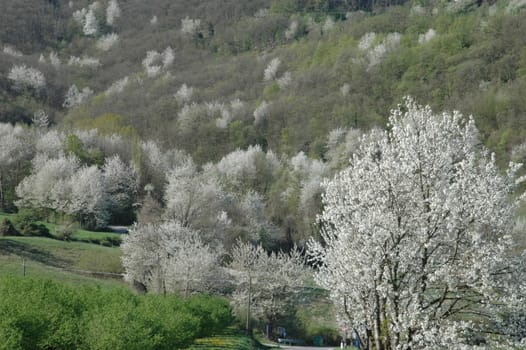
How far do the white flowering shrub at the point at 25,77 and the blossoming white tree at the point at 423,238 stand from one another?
141 metres

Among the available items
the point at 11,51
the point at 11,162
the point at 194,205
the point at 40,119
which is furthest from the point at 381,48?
the point at 11,51

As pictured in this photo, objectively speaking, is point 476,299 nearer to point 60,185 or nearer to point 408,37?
point 60,185

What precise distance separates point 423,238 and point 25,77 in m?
147

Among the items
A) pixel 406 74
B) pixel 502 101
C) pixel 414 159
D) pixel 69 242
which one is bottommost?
pixel 414 159

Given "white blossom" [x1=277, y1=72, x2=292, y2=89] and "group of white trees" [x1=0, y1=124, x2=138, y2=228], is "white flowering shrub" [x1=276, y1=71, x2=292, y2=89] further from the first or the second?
"group of white trees" [x1=0, y1=124, x2=138, y2=228]

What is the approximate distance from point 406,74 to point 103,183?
66.5 m

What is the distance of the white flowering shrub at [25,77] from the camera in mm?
142000

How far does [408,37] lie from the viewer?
14112 cm

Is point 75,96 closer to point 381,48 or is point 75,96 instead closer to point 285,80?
point 285,80

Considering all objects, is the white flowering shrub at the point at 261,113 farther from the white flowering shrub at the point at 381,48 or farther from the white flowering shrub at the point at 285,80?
the white flowering shrub at the point at 381,48

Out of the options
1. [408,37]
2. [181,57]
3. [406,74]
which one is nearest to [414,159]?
[406,74]

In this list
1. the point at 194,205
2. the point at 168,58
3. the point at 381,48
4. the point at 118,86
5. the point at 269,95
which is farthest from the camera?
the point at 168,58

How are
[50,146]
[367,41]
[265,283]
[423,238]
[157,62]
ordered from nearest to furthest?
[423,238] < [265,283] < [50,146] < [367,41] < [157,62]

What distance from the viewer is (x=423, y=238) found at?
1362 cm
